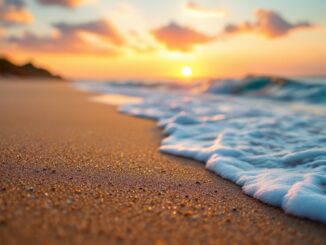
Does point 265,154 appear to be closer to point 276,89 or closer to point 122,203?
point 122,203

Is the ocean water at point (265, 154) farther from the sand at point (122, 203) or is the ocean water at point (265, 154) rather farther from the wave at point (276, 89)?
the wave at point (276, 89)

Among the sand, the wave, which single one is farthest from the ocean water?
the wave

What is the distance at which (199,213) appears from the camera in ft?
5.15

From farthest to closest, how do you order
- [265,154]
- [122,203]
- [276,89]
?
1. [276,89]
2. [265,154]
3. [122,203]

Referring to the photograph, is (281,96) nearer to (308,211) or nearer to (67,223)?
(308,211)

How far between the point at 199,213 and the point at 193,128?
101 inches

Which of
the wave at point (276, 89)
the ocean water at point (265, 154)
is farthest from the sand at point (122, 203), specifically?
the wave at point (276, 89)

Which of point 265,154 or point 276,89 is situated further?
point 276,89

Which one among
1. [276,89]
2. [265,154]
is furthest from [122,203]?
[276,89]

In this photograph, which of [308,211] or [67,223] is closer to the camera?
[67,223]

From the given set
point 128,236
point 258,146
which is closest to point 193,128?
point 258,146

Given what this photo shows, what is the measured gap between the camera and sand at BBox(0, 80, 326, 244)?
1270mm

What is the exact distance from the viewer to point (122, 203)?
1.61m

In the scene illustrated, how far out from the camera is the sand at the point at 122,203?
4.17 ft
